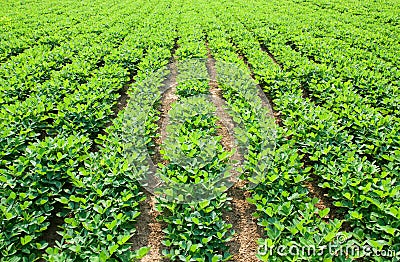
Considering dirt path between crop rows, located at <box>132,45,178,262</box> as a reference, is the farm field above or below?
above

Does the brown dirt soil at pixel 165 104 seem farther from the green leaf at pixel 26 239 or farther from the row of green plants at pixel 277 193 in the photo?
the green leaf at pixel 26 239

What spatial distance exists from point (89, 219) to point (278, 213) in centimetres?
195

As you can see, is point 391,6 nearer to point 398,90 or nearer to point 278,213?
point 398,90

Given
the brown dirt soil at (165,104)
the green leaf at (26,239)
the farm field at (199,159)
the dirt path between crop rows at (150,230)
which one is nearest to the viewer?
the green leaf at (26,239)

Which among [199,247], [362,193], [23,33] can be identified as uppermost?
[23,33]

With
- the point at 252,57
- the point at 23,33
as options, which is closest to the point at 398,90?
the point at 252,57

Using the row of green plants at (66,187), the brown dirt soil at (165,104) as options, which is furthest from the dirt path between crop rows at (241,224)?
the brown dirt soil at (165,104)

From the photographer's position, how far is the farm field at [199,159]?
9.34 ft

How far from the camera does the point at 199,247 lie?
9.36 feet

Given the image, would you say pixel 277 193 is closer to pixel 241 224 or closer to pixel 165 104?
pixel 241 224

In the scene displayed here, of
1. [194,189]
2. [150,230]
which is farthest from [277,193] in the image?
[150,230]

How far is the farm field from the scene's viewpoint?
285 cm

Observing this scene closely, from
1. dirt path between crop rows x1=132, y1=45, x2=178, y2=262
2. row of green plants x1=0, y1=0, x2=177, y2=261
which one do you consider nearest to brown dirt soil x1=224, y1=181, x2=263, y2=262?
dirt path between crop rows x1=132, y1=45, x2=178, y2=262

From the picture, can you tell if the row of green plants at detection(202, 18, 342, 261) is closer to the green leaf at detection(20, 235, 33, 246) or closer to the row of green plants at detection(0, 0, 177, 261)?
the row of green plants at detection(0, 0, 177, 261)
